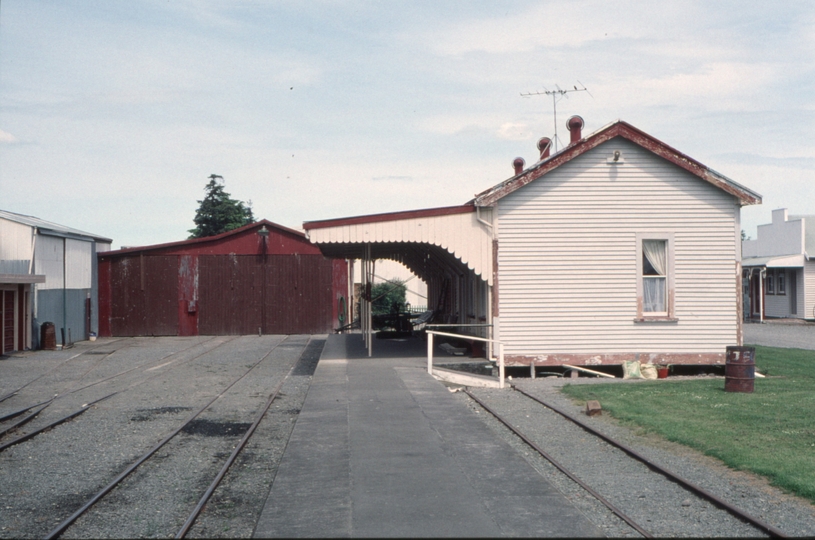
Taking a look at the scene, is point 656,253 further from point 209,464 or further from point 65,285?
point 65,285

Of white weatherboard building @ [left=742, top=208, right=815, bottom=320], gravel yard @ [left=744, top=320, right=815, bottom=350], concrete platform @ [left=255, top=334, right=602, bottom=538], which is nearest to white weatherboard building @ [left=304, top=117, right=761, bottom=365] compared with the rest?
concrete platform @ [left=255, top=334, right=602, bottom=538]

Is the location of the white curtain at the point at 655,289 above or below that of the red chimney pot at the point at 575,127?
below


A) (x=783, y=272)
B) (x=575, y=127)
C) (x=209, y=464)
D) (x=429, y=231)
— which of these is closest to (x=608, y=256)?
(x=575, y=127)

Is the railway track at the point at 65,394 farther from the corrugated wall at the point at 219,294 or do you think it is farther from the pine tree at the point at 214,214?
the pine tree at the point at 214,214

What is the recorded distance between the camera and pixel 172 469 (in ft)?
27.5

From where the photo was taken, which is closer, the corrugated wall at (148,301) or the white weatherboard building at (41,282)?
the white weatherboard building at (41,282)

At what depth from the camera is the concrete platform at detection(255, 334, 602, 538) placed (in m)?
5.63

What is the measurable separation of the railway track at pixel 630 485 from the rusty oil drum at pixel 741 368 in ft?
12.0

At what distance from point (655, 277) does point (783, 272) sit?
82.2 feet

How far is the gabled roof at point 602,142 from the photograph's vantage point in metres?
15.7

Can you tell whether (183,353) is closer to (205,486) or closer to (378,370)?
(378,370)

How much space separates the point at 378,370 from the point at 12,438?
6.89 m

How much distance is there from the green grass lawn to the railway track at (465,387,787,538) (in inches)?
34.1

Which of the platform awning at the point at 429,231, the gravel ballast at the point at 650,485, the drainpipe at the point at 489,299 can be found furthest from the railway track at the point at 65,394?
the drainpipe at the point at 489,299
